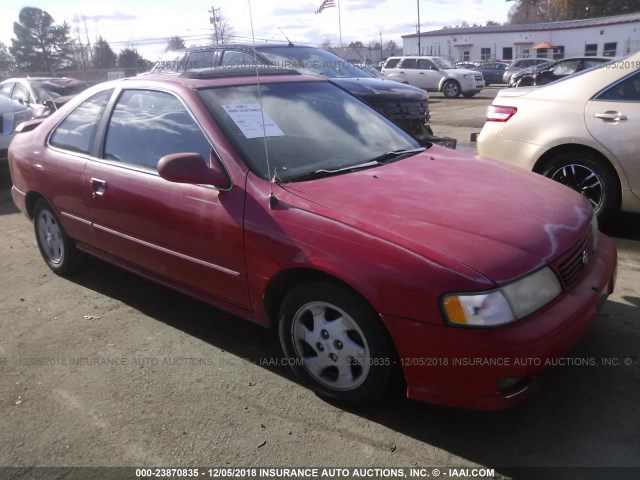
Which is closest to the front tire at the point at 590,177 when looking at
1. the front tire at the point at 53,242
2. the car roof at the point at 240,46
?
the front tire at the point at 53,242

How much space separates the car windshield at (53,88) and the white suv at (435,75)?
1412 centimetres

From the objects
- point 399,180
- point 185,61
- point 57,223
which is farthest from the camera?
point 185,61

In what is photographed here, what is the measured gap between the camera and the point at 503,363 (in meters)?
2.33

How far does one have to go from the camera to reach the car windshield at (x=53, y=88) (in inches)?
465

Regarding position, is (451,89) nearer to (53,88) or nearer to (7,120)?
(53,88)

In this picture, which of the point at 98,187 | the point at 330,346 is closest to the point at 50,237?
the point at 98,187

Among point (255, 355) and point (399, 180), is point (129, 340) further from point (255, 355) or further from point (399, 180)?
point (399, 180)

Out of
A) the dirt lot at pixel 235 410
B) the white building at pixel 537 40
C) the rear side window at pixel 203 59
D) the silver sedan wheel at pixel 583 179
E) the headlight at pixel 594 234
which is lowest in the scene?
the dirt lot at pixel 235 410

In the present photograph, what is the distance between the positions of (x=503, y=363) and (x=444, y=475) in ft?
1.78

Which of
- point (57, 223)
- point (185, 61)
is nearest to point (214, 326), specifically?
point (57, 223)

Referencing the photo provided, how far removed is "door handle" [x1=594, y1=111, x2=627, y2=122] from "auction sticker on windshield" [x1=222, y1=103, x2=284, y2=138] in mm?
2940

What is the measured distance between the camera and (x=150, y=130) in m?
3.69

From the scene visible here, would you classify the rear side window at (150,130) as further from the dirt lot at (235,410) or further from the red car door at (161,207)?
the dirt lot at (235,410)

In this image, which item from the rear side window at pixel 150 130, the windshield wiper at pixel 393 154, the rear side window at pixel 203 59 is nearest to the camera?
the rear side window at pixel 150 130
